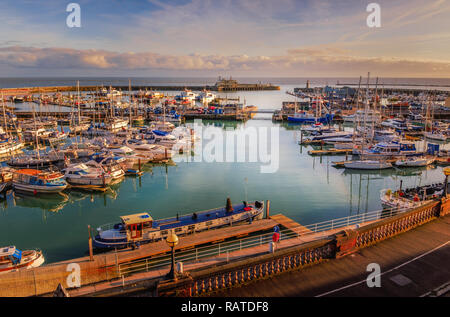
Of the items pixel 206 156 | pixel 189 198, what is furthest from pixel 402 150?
pixel 189 198

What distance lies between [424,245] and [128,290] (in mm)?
13005

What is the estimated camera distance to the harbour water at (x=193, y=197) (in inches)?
1019

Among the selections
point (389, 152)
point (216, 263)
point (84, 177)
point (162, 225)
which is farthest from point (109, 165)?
point (389, 152)

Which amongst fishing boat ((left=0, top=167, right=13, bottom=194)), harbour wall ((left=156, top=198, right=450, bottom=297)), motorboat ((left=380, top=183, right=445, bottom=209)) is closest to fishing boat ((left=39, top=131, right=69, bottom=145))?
fishing boat ((left=0, top=167, right=13, bottom=194))

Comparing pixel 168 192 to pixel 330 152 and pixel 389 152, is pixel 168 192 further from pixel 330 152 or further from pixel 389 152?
pixel 389 152

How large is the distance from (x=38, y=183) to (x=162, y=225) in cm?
1826

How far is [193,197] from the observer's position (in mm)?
32719

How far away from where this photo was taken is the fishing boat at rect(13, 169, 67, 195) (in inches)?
1299

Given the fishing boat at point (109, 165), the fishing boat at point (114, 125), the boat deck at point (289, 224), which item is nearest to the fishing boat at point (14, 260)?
the boat deck at point (289, 224)

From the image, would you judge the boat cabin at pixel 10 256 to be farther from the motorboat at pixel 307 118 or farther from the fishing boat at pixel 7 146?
the motorboat at pixel 307 118

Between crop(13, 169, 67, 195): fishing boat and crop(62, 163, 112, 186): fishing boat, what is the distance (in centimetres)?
158

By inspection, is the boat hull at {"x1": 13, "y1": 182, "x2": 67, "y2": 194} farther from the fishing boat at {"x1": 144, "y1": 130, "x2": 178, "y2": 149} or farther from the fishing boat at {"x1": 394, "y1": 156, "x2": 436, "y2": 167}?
the fishing boat at {"x1": 394, "y1": 156, "x2": 436, "y2": 167}

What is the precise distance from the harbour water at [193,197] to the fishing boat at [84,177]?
1501mm
